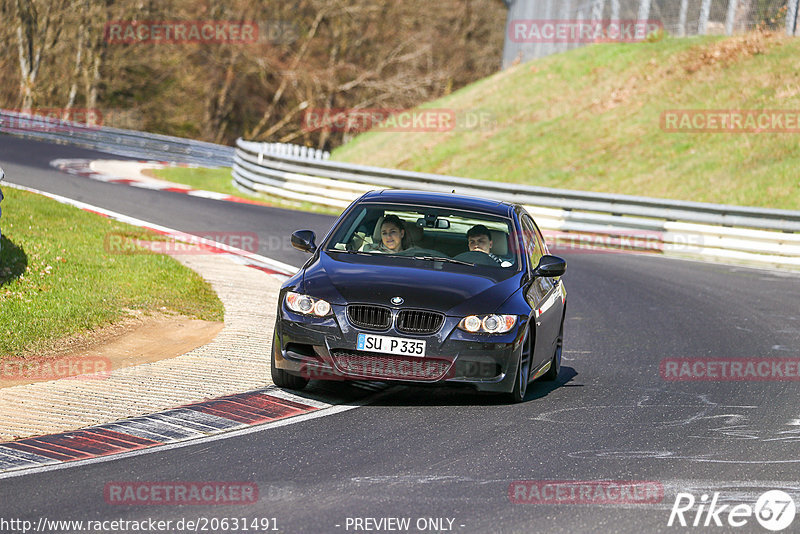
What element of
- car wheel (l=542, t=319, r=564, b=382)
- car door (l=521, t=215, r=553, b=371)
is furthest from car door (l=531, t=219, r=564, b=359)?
car wheel (l=542, t=319, r=564, b=382)

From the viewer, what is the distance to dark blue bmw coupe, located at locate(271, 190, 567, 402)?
325 inches

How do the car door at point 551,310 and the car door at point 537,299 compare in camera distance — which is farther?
the car door at point 551,310

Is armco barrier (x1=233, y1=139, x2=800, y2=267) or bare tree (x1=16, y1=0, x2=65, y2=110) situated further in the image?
bare tree (x1=16, y1=0, x2=65, y2=110)

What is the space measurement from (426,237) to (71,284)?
4.88m

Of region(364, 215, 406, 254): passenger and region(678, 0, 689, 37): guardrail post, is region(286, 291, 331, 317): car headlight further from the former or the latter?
region(678, 0, 689, 37): guardrail post

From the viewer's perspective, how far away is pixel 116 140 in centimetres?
4066

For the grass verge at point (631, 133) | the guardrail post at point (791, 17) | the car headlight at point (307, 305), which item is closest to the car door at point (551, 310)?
the car headlight at point (307, 305)

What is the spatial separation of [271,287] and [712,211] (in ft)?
37.9

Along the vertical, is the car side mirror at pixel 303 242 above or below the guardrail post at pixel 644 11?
below

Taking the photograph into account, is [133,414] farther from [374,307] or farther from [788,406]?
[788,406]

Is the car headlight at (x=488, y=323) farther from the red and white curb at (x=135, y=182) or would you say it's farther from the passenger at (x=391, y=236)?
the red and white curb at (x=135, y=182)

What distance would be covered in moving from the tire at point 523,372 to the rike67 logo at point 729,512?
94.4 inches

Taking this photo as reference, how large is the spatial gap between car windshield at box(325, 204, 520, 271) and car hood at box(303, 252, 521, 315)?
0.23m

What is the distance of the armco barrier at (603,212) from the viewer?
2212 cm
